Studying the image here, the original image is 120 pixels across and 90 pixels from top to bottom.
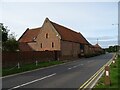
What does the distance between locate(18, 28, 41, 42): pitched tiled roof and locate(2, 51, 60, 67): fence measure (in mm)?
18517

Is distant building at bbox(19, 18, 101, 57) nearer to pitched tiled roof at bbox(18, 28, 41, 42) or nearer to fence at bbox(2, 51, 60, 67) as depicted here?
pitched tiled roof at bbox(18, 28, 41, 42)

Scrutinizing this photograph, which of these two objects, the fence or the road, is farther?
the fence

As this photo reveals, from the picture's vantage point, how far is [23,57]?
37500 millimetres

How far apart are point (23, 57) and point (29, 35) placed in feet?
117

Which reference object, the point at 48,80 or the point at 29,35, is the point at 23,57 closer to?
the point at 48,80

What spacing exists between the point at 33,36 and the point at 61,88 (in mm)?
57875

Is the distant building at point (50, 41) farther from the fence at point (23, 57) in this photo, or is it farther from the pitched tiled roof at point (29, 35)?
the fence at point (23, 57)

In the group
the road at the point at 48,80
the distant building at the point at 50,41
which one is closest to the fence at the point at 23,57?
the distant building at the point at 50,41

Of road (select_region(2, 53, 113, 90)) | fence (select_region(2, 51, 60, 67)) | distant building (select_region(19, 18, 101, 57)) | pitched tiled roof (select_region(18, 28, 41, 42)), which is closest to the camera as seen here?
road (select_region(2, 53, 113, 90))

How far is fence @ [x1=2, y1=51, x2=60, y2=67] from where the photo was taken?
104 feet

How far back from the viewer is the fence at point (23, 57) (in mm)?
31730

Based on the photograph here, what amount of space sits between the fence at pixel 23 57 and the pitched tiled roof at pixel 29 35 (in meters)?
18.5

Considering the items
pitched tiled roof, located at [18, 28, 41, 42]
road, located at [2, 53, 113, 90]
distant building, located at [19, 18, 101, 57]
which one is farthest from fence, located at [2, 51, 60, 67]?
pitched tiled roof, located at [18, 28, 41, 42]

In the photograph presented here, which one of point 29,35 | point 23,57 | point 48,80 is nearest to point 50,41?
point 29,35
